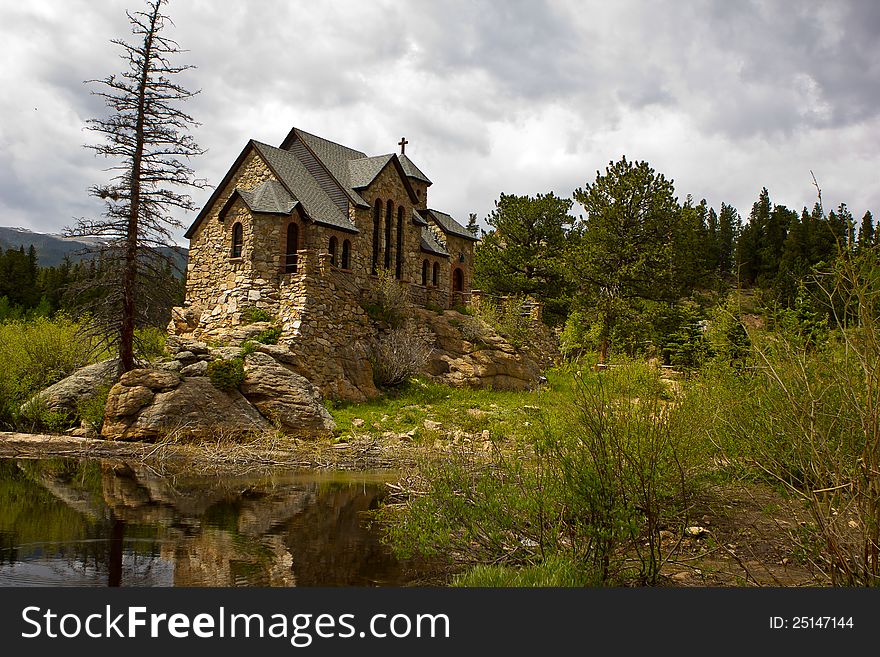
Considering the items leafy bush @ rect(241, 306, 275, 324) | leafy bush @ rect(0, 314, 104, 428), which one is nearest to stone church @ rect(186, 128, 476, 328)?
leafy bush @ rect(241, 306, 275, 324)

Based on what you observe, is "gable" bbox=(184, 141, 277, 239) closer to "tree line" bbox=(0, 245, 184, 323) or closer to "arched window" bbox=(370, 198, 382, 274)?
"arched window" bbox=(370, 198, 382, 274)

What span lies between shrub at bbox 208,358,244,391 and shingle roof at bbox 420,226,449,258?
15.8 meters

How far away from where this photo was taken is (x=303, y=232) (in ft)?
102

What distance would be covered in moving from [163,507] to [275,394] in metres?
10.5

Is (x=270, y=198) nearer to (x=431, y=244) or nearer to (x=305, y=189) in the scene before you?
(x=305, y=189)

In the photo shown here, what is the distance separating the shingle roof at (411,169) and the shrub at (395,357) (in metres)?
14.2

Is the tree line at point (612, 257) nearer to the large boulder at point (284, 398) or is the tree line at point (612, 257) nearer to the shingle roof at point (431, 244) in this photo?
the shingle roof at point (431, 244)

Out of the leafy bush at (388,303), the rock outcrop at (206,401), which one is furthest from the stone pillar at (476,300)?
the rock outcrop at (206,401)

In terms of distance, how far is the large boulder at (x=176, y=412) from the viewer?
20.9m

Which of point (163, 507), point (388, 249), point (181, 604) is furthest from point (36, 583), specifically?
point (388, 249)

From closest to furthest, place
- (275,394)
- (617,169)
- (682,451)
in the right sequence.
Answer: (682,451), (275,394), (617,169)

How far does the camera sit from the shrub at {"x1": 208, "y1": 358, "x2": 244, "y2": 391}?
75.0 feet

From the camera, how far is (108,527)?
1139 centimetres

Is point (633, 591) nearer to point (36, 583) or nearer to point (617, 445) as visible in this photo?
point (617, 445)
